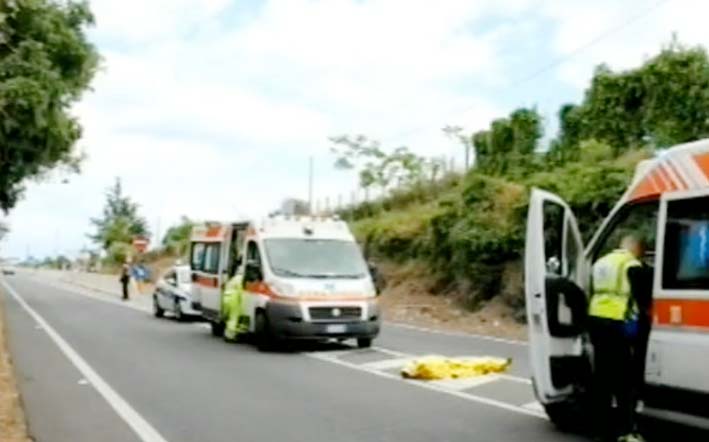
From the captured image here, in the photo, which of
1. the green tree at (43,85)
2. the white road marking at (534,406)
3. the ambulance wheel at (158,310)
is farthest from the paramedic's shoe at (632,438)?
the green tree at (43,85)

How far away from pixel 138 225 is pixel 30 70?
312 feet

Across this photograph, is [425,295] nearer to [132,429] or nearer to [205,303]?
[205,303]

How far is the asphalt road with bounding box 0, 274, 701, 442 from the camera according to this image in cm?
1025

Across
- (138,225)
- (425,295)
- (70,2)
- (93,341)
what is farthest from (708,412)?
(138,225)

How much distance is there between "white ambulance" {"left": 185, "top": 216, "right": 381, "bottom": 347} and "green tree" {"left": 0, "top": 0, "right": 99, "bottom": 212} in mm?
16931

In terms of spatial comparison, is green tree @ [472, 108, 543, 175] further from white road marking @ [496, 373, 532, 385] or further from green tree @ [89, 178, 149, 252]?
green tree @ [89, 178, 149, 252]

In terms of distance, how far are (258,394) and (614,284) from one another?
534 centimetres

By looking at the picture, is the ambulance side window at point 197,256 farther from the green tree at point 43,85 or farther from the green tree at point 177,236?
the green tree at point 177,236

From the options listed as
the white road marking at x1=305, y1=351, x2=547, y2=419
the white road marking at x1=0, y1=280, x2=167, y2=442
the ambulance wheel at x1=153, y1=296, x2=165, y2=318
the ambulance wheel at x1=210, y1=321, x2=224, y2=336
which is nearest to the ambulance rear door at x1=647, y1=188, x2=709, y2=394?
the white road marking at x1=305, y1=351, x2=547, y2=419

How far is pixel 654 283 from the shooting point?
8938 millimetres

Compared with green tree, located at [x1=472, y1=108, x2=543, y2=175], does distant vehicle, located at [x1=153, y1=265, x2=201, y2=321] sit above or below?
below

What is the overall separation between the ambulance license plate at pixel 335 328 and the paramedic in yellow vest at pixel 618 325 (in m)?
9.59

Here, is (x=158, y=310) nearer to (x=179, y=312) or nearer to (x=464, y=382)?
(x=179, y=312)

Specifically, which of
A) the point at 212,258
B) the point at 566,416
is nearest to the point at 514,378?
the point at 566,416
